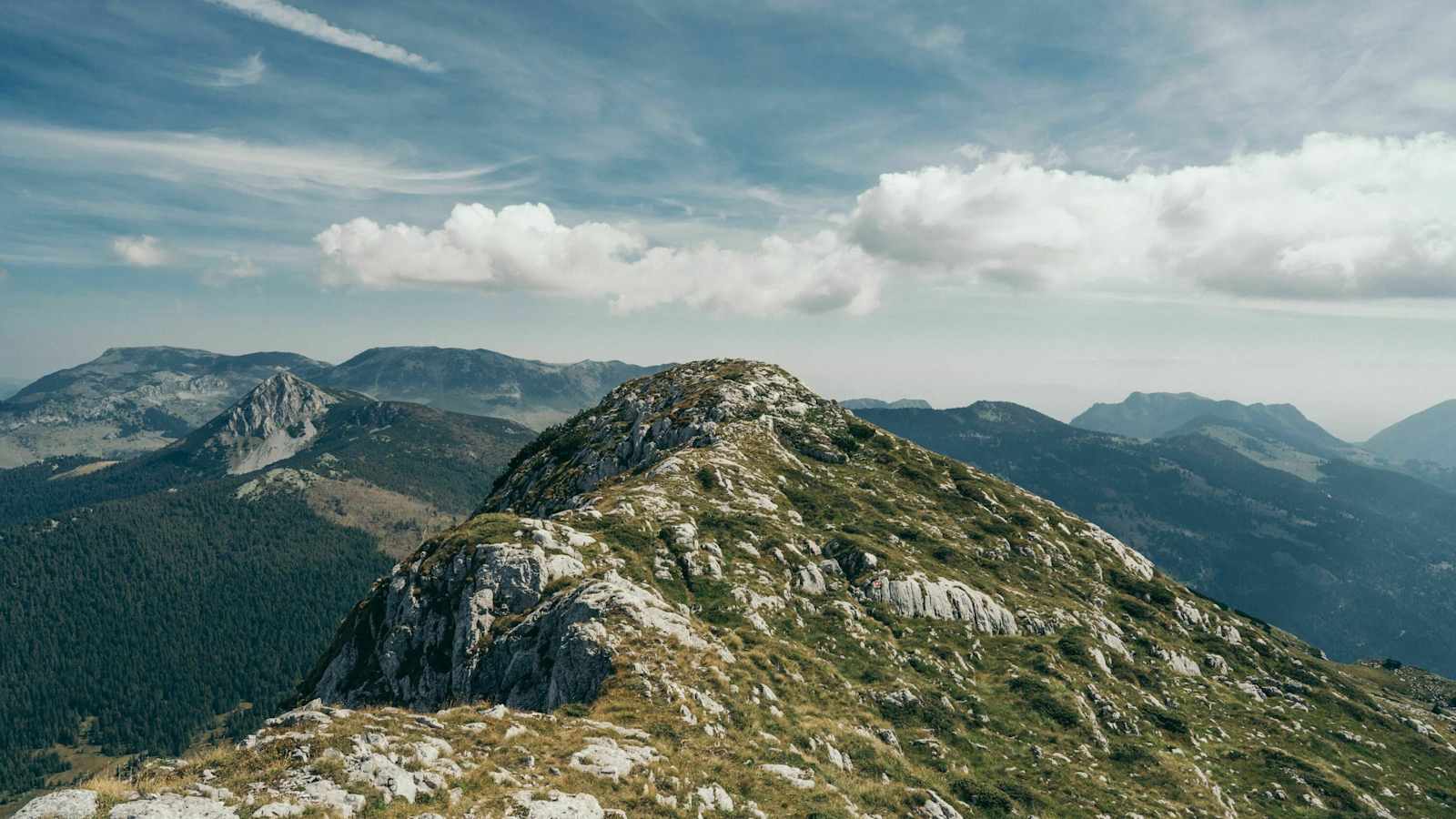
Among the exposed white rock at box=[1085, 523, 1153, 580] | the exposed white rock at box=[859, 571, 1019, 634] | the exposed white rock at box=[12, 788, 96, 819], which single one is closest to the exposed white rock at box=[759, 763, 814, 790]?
the exposed white rock at box=[12, 788, 96, 819]

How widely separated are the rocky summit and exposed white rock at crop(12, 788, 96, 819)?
99mm

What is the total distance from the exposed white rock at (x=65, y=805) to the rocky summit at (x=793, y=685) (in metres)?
0.10

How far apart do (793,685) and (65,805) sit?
36939 millimetres

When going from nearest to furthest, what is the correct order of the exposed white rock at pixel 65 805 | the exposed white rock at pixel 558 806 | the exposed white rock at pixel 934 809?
the exposed white rock at pixel 65 805 < the exposed white rock at pixel 558 806 < the exposed white rock at pixel 934 809

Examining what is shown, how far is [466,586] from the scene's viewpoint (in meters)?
55.2

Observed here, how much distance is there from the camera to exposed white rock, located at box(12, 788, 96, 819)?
17.8 meters

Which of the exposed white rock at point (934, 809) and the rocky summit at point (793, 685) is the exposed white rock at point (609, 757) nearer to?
the rocky summit at point (793, 685)

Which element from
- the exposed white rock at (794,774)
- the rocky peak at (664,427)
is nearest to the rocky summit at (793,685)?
the exposed white rock at (794,774)

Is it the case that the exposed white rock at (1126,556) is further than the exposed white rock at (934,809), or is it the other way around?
the exposed white rock at (1126,556)

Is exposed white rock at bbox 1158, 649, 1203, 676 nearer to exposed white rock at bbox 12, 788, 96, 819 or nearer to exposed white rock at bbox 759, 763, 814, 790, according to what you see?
exposed white rock at bbox 759, 763, 814, 790

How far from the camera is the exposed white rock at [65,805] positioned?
58.2 feet

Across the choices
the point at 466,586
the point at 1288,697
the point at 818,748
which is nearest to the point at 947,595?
the point at 818,748

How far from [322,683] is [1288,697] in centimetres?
10693

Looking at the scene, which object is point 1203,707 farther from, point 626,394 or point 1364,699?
point 626,394
